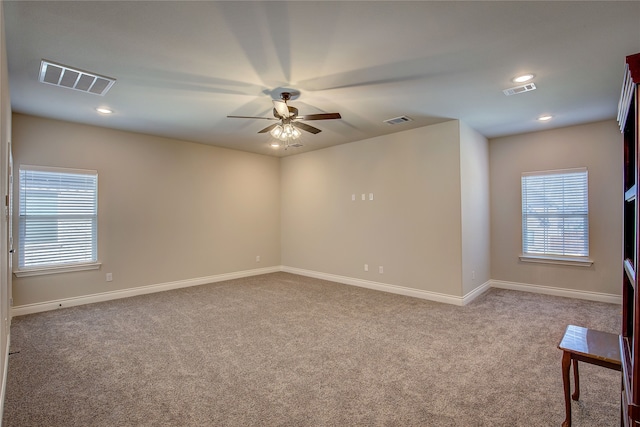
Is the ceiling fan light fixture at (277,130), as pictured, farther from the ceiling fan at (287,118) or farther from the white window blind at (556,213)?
the white window blind at (556,213)

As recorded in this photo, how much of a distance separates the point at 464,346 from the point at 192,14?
3.72 m

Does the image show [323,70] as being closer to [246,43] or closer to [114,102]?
[246,43]

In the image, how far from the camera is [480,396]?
2.33 m

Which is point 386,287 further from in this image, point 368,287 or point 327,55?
point 327,55

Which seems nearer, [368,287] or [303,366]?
[303,366]

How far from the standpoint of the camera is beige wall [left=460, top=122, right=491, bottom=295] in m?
4.75

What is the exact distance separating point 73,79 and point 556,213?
6765 mm

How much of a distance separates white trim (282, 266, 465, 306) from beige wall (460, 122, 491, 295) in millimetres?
236

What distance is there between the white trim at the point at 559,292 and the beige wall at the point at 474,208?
0.88 ft

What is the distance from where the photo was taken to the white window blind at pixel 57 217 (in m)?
4.35

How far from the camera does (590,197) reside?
4.84m

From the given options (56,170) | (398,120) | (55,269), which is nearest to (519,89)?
(398,120)

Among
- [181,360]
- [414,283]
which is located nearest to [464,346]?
[414,283]

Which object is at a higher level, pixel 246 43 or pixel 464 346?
pixel 246 43
